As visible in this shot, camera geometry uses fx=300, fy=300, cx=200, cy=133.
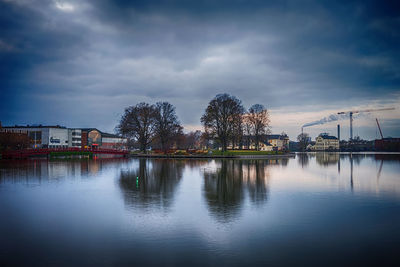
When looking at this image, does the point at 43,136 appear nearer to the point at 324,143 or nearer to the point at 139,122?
the point at 139,122

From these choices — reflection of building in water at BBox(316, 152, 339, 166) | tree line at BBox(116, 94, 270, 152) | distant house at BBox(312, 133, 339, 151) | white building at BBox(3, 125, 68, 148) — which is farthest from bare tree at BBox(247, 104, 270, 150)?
distant house at BBox(312, 133, 339, 151)

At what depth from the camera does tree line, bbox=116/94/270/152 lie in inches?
2763

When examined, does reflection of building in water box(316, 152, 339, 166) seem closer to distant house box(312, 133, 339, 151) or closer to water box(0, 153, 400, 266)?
water box(0, 153, 400, 266)

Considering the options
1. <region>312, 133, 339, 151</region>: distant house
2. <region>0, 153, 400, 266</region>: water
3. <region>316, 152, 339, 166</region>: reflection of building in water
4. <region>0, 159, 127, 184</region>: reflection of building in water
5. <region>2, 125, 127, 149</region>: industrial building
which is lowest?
<region>316, 152, 339, 166</region>: reflection of building in water

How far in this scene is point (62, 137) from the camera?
385 ft

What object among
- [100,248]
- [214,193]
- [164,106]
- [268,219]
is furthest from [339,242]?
[164,106]

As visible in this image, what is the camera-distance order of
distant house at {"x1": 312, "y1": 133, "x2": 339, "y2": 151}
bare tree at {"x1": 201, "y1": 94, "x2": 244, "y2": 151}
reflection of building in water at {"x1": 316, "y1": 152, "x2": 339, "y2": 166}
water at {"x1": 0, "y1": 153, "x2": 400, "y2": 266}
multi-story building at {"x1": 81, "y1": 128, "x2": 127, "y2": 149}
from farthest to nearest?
distant house at {"x1": 312, "y1": 133, "x2": 339, "y2": 151} → multi-story building at {"x1": 81, "y1": 128, "x2": 127, "y2": 149} → bare tree at {"x1": 201, "y1": 94, "x2": 244, "y2": 151} → reflection of building in water at {"x1": 316, "y1": 152, "x2": 339, "y2": 166} → water at {"x1": 0, "y1": 153, "x2": 400, "y2": 266}

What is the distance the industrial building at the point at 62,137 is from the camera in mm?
108869

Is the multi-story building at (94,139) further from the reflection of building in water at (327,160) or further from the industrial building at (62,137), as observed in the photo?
the reflection of building in water at (327,160)

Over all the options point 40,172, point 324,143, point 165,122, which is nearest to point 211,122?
point 165,122

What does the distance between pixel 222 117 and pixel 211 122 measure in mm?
3010

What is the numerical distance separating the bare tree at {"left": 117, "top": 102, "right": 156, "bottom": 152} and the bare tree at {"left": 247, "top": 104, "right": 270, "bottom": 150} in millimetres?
25823

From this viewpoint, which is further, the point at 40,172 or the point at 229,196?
the point at 40,172

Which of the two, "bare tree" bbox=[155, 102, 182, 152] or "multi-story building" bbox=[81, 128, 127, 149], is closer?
"bare tree" bbox=[155, 102, 182, 152]
